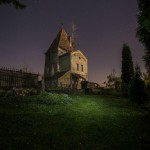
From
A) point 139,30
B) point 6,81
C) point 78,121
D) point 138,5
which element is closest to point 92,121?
point 78,121

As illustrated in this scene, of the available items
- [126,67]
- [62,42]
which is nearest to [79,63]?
Result: [62,42]

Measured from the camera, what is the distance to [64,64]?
203 feet

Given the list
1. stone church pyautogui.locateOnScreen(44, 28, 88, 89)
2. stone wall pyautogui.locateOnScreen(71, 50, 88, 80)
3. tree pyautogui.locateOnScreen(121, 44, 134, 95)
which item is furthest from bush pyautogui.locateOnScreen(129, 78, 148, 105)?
stone wall pyautogui.locateOnScreen(71, 50, 88, 80)

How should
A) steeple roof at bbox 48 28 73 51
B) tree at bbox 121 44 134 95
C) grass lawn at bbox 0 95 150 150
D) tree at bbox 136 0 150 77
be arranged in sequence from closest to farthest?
grass lawn at bbox 0 95 150 150
tree at bbox 136 0 150 77
tree at bbox 121 44 134 95
steeple roof at bbox 48 28 73 51

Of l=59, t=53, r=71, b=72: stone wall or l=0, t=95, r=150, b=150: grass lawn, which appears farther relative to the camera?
l=59, t=53, r=71, b=72: stone wall

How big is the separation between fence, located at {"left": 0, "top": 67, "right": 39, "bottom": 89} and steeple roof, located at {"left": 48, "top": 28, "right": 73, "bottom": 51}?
35.3 meters

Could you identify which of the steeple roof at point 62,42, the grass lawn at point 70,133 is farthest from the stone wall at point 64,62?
the grass lawn at point 70,133

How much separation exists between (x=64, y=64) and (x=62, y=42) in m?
7.71

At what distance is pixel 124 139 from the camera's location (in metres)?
9.70

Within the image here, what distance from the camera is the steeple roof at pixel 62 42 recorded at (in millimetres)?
64062

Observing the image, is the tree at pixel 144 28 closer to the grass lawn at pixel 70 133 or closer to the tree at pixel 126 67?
the grass lawn at pixel 70 133

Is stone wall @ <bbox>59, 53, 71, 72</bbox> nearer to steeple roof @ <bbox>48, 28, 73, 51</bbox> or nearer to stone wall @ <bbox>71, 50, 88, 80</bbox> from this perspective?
stone wall @ <bbox>71, 50, 88, 80</bbox>

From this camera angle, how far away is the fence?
24.6 metres

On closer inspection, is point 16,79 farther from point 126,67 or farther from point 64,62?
point 64,62
